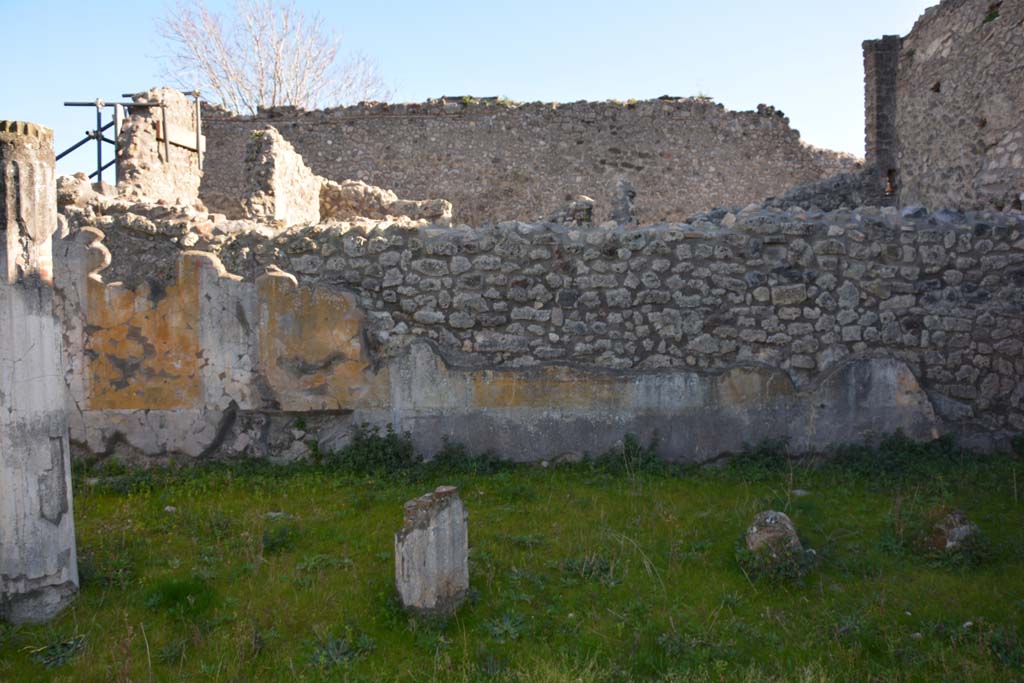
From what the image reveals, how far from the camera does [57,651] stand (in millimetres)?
4172

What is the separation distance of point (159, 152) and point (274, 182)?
4037 millimetres

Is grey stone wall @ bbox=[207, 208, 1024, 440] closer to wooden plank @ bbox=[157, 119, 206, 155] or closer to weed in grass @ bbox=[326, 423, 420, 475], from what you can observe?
weed in grass @ bbox=[326, 423, 420, 475]

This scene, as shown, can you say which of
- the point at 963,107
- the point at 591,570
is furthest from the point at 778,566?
the point at 963,107

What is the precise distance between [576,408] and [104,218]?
422cm

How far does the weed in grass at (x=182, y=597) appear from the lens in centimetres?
457

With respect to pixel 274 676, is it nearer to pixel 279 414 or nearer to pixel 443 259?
pixel 279 414

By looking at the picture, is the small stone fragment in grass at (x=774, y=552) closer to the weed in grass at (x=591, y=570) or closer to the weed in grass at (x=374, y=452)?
the weed in grass at (x=591, y=570)

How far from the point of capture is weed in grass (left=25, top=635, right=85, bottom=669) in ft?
13.4

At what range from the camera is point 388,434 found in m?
7.02

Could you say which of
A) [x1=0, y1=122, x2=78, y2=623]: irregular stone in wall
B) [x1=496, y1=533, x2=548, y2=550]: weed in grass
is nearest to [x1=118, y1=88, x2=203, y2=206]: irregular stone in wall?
[x1=0, y1=122, x2=78, y2=623]: irregular stone in wall

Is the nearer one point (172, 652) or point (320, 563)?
point (172, 652)

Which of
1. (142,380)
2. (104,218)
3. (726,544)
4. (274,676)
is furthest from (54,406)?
(726,544)

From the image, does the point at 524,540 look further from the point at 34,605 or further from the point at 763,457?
the point at 34,605

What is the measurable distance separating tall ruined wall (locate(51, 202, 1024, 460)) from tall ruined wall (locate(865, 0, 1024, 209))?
2.49 meters
